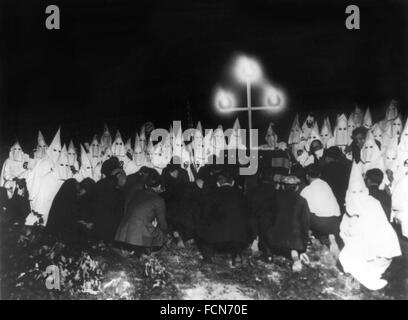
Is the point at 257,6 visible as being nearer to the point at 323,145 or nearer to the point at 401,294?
the point at 323,145

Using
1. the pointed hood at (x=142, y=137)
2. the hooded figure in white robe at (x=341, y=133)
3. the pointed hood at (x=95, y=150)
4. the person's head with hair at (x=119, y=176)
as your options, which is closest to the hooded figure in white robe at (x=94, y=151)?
the pointed hood at (x=95, y=150)

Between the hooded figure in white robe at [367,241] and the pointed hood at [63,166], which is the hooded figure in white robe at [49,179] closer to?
the pointed hood at [63,166]

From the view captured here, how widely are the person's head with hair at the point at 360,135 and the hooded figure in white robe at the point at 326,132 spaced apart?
0.79ft

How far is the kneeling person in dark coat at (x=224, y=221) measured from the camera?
470 centimetres

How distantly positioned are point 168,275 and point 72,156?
1.63 meters

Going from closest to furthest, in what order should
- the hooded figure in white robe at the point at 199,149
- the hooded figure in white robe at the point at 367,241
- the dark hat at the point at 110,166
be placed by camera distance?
the hooded figure in white robe at the point at 367,241 → the hooded figure in white robe at the point at 199,149 → the dark hat at the point at 110,166

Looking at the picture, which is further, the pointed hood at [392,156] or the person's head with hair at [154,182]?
the person's head with hair at [154,182]

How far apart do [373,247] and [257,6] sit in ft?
8.95

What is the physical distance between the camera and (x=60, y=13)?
16.3ft

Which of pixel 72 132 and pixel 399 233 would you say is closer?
pixel 399 233

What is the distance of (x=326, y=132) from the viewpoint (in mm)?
4762

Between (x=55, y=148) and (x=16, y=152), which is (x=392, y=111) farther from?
(x=16, y=152)
